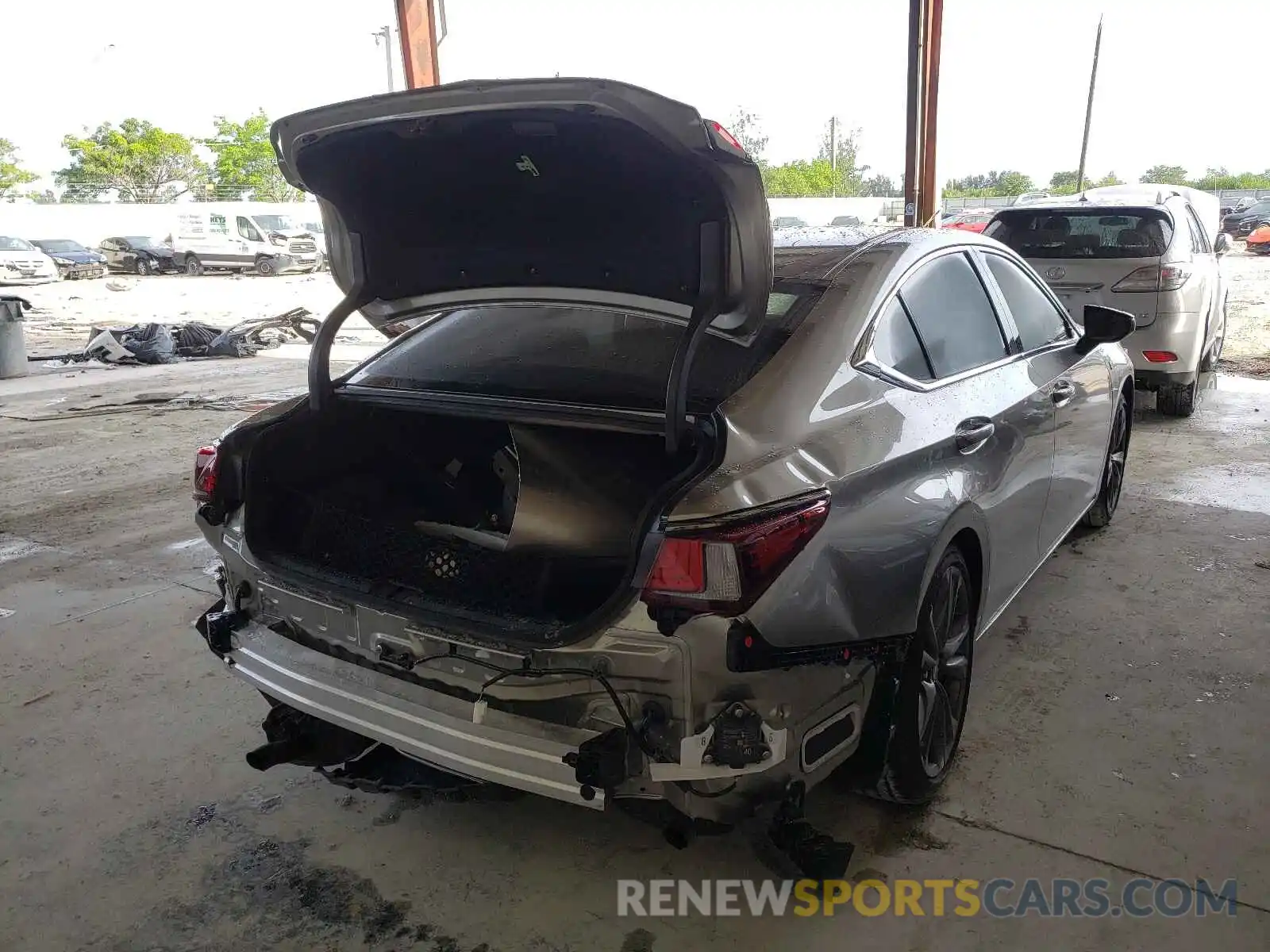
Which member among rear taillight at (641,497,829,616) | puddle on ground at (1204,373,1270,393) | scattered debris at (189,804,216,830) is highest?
rear taillight at (641,497,829,616)

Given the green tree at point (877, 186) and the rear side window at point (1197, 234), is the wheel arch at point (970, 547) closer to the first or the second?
the rear side window at point (1197, 234)

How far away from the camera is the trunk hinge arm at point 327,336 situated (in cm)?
292

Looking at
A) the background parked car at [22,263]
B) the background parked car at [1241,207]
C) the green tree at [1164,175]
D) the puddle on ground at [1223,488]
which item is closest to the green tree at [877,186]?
the green tree at [1164,175]

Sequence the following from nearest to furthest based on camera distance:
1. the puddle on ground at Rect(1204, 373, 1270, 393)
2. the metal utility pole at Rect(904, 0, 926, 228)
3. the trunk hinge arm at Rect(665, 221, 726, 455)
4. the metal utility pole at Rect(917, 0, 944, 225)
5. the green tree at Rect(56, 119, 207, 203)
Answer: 1. the trunk hinge arm at Rect(665, 221, 726, 455)
2. the puddle on ground at Rect(1204, 373, 1270, 393)
3. the metal utility pole at Rect(904, 0, 926, 228)
4. the metal utility pole at Rect(917, 0, 944, 225)
5. the green tree at Rect(56, 119, 207, 203)

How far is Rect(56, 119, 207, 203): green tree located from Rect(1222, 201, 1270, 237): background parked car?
47.0m

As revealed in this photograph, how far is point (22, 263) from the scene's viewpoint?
2569cm

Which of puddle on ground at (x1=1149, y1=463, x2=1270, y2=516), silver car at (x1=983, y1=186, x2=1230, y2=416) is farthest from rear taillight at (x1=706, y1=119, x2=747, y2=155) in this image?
silver car at (x1=983, y1=186, x2=1230, y2=416)

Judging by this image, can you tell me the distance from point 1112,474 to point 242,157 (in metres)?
58.9

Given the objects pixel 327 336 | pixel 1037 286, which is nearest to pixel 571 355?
pixel 327 336

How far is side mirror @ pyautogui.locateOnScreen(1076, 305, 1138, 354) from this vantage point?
3.96m

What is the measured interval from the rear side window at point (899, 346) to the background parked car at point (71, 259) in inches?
1204

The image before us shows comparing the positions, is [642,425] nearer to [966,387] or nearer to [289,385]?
[966,387]

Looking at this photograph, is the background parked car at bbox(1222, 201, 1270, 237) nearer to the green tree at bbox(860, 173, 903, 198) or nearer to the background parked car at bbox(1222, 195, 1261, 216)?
the background parked car at bbox(1222, 195, 1261, 216)

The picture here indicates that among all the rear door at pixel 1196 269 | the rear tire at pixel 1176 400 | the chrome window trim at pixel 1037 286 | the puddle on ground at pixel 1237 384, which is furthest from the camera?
the puddle on ground at pixel 1237 384
